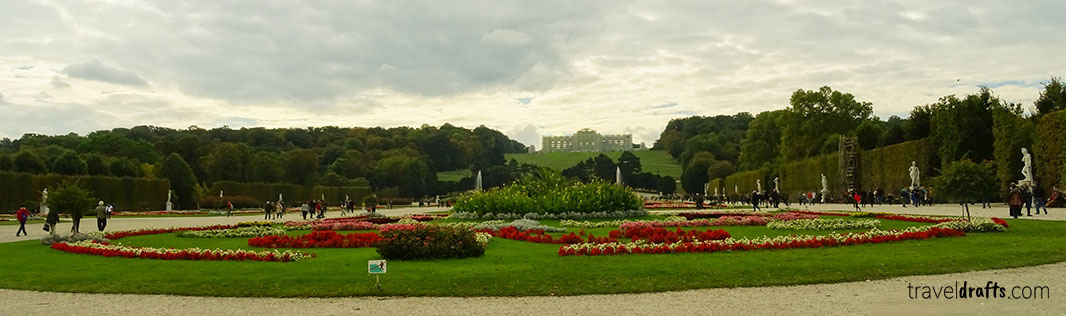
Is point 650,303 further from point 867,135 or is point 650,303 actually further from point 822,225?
point 867,135

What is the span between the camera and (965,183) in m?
20.1

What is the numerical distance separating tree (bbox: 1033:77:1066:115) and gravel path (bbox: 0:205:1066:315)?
1344 inches

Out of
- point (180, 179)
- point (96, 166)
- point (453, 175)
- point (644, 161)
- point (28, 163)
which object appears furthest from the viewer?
point (644, 161)

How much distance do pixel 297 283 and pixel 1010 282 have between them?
8.91 meters

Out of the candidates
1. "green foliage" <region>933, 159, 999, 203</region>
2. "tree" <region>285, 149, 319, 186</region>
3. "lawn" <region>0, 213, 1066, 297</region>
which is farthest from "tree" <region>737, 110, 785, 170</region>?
"lawn" <region>0, 213, 1066, 297</region>

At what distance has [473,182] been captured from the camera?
5468 inches

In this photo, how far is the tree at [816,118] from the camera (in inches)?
2854

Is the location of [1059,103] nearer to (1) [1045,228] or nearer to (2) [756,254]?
(1) [1045,228]

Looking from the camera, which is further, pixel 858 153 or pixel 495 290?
pixel 858 153

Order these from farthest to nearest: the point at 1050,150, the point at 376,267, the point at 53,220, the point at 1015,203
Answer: the point at 1050,150 < the point at 1015,203 < the point at 53,220 < the point at 376,267

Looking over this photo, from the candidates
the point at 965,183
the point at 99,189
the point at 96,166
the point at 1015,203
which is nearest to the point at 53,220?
the point at 965,183

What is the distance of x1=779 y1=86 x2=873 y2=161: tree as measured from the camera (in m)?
72.5

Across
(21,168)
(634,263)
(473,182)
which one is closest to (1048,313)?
(634,263)

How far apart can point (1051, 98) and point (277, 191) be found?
6104 cm
